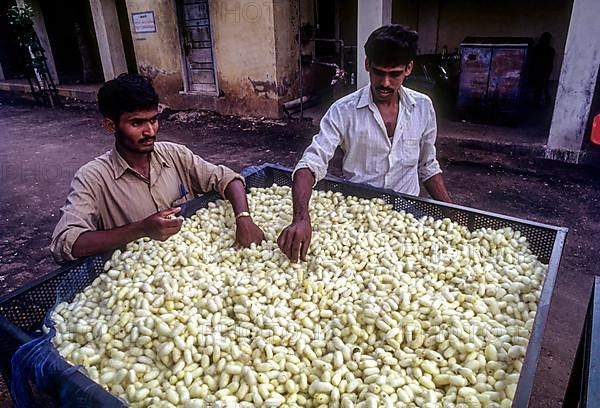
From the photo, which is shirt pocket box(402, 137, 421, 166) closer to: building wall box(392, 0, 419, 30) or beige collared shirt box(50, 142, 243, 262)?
beige collared shirt box(50, 142, 243, 262)

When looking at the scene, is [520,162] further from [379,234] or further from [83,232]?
[83,232]

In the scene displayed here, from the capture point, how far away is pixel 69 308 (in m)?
1.68

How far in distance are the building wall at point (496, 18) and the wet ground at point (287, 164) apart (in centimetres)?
340

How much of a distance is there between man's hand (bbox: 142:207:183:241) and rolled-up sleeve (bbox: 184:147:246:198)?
19.1 inches

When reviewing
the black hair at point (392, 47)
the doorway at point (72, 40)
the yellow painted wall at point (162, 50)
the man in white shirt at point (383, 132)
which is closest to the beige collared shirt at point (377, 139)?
the man in white shirt at point (383, 132)

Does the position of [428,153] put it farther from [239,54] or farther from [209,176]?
[239,54]

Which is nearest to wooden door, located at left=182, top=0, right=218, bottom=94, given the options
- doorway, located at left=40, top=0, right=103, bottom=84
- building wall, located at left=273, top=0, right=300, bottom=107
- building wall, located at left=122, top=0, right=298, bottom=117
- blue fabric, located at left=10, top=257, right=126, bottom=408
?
building wall, located at left=122, top=0, right=298, bottom=117

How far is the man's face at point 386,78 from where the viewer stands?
2.13m

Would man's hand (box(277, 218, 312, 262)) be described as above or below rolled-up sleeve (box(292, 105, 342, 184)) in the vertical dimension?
below

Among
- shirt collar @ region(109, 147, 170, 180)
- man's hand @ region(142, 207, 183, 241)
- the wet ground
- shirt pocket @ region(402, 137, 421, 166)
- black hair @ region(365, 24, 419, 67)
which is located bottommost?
the wet ground

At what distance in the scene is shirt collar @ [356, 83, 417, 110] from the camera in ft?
7.64

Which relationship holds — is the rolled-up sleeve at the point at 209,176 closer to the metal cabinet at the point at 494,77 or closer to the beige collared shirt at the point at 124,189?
the beige collared shirt at the point at 124,189

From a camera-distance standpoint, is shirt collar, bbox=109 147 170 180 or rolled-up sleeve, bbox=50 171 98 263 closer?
rolled-up sleeve, bbox=50 171 98 263

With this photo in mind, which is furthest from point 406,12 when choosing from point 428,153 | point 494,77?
point 428,153
